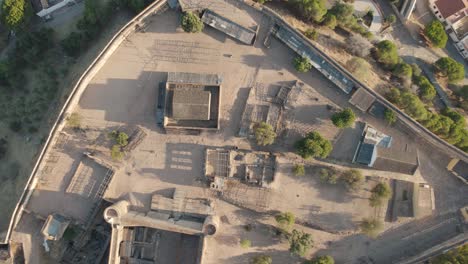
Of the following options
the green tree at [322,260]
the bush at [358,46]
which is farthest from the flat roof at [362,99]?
the green tree at [322,260]

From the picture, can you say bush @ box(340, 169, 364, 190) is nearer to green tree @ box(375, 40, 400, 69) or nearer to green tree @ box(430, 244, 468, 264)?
green tree @ box(430, 244, 468, 264)

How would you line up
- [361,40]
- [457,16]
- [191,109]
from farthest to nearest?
[457,16] < [361,40] < [191,109]

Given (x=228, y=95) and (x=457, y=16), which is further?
(x=457, y=16)

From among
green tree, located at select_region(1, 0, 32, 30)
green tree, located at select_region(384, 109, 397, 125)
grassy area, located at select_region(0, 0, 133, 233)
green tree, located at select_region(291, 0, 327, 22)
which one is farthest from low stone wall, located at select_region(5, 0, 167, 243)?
green tree, located at select_region(384, 109, 397, 125)

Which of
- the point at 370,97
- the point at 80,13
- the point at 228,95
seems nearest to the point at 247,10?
the point at 228,95

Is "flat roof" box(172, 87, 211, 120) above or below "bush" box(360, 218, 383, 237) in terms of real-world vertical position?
above

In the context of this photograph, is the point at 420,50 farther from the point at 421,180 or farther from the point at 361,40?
the point at 421,180

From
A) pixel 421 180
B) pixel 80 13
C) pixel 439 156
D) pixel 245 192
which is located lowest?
pixel 245 192
